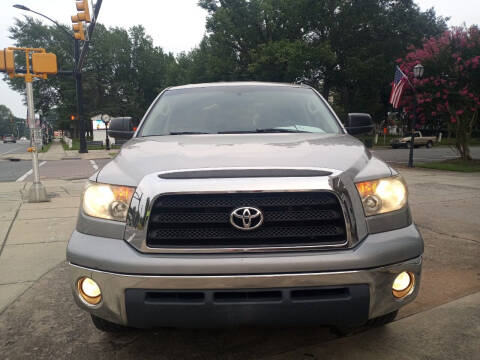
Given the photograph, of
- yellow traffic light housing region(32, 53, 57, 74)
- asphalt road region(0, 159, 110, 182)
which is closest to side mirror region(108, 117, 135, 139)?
yellow traffic light housing region(32, 53, 57, 74)

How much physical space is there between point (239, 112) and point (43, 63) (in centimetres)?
572

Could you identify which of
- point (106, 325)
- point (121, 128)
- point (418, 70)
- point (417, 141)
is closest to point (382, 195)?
point (106, 325)

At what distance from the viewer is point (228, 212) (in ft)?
6.60

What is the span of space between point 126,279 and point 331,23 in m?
41.4

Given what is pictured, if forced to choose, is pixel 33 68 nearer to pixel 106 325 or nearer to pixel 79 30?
pixel 79 30

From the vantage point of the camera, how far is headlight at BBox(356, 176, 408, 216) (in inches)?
84.9

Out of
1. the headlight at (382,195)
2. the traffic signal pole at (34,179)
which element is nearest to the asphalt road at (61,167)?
the traffic signal pole at (34,179)

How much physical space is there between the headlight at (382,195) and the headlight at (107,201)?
1.23 meters

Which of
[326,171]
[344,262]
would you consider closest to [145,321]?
[344,262]

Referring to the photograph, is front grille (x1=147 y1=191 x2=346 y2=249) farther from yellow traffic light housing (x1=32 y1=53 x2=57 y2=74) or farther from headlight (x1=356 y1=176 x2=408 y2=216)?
yellow traffic light housing (x1=32 y1=53 x2=57 y2=74)

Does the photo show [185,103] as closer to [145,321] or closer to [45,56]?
[145,321]

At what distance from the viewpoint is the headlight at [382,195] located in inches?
84.9

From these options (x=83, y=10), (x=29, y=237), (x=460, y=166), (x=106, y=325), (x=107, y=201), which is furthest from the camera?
(x=460, y=166)

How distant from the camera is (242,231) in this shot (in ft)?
6.61
